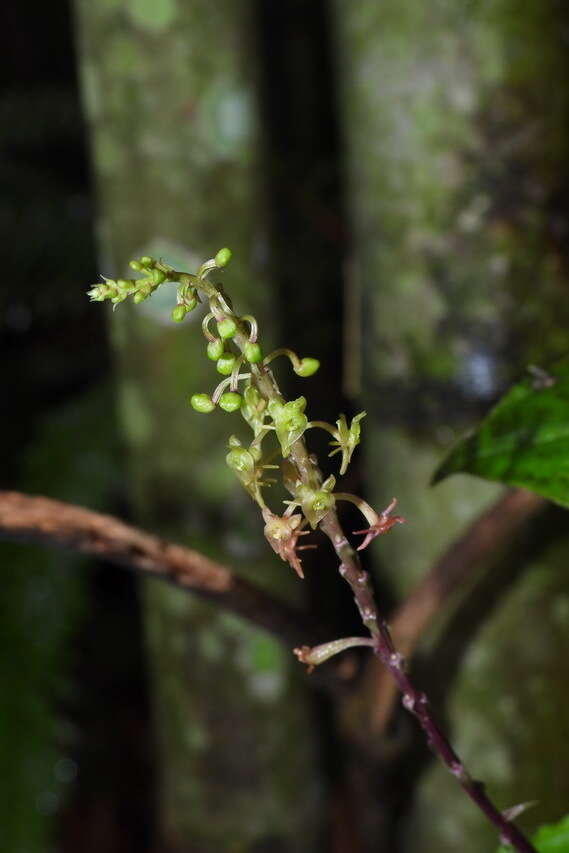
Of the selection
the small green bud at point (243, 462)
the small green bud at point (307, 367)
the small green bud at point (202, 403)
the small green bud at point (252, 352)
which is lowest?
the small green bud at point (243, 462)

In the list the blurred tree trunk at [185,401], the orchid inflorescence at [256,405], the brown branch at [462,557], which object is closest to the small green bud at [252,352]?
the orchid inflorescence at [256,405]

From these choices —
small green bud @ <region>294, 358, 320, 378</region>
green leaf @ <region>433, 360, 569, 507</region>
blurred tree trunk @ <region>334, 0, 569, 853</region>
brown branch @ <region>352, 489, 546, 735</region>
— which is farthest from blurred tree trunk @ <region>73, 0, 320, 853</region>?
small green bud @ <region>294, 358, 320, 378</region>

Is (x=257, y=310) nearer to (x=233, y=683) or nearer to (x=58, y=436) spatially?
(x=233, y=683)

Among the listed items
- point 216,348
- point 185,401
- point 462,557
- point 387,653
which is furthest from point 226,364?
point 185,401

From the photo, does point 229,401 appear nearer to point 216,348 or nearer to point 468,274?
point 216,348

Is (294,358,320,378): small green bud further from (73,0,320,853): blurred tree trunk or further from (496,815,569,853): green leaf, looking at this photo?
(73,0,320,853): blurred tree trunk

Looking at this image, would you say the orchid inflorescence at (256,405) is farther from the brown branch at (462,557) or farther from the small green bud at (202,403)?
the brown branch at (462,557)
